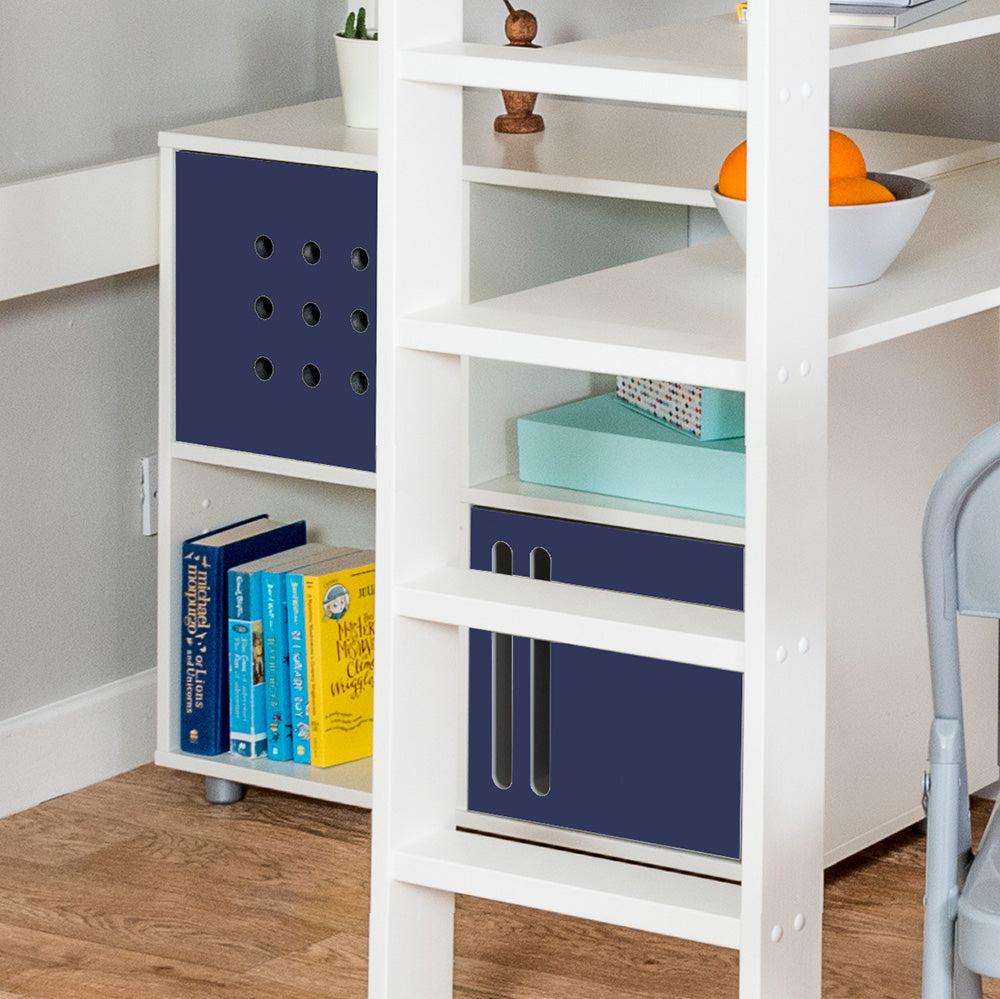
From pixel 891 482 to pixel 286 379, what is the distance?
74cm

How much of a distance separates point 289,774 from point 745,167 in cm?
104

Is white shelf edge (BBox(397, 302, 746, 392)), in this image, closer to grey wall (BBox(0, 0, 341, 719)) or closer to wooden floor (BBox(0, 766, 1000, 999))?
wooden floor (BBox(0, 766, 1000, 999))

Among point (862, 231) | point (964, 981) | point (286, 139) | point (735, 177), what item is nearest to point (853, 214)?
point (862, 231)

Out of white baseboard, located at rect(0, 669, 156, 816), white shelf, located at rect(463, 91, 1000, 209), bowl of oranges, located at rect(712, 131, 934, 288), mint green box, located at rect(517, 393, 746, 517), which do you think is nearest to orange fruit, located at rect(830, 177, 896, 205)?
bowl of oranges, located at rect(712, 131, 934, 288)

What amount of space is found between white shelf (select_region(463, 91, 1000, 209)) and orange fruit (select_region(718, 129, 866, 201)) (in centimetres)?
21

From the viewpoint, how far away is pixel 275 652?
261 cm

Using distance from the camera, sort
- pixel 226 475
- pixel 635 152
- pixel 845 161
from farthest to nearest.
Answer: pixel 226 475 < pixel 635 152 < pixel 845 161

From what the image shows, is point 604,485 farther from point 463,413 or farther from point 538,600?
point 538,600

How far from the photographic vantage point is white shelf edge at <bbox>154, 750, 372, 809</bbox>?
8.36 feet

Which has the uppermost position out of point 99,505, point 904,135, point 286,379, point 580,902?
point 904,135

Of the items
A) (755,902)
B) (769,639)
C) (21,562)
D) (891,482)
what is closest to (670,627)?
(769,639)

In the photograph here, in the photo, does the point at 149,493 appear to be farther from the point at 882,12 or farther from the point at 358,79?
the point at 882,12

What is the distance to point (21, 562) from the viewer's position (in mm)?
2607

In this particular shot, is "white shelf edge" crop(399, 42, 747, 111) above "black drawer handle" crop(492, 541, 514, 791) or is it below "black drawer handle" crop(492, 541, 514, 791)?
above
